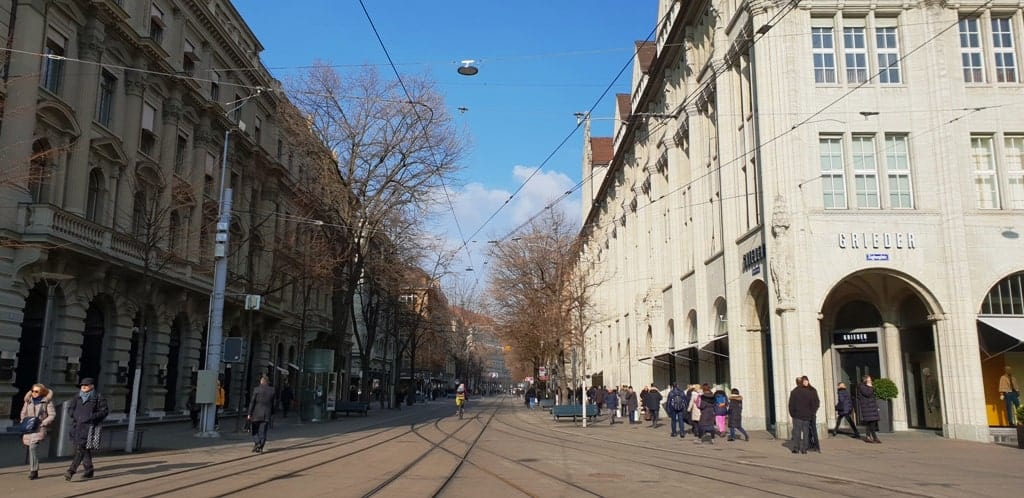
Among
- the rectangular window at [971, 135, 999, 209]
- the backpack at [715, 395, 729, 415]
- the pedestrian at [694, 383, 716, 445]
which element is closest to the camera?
the pedestrian at [694, 383, 716, 445]

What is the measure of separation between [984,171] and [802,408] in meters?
11.5

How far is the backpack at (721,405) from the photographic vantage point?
2336cm

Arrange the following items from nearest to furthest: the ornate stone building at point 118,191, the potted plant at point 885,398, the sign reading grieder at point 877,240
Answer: the ornate stone building at point 118,191 < the sign reading grieder at point 877,240 < the potted plant at point 885,398

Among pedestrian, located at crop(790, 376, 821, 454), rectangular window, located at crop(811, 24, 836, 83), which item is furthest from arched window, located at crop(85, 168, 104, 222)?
rectangular window, located at crop(811, 24, 836, 83)

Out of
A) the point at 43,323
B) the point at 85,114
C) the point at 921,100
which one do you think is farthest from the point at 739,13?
the point at 43,323

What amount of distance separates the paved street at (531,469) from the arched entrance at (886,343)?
2.41 metres

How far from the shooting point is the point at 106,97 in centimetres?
2750

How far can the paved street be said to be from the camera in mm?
10883

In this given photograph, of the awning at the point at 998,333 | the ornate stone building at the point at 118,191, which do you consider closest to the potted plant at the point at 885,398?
the awning at the point at 998,333

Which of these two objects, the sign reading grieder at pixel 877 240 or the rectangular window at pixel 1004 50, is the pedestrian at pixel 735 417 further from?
Result: the rectangular window at pixel 1004 50

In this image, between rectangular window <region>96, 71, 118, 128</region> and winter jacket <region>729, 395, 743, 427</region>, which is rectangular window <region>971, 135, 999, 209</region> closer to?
winter jacket <region>729, 395, 743, 427</region>

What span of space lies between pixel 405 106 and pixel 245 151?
1284 cm

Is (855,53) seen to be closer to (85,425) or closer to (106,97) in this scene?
(85,425)

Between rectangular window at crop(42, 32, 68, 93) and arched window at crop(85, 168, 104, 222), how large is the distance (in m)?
3.70
